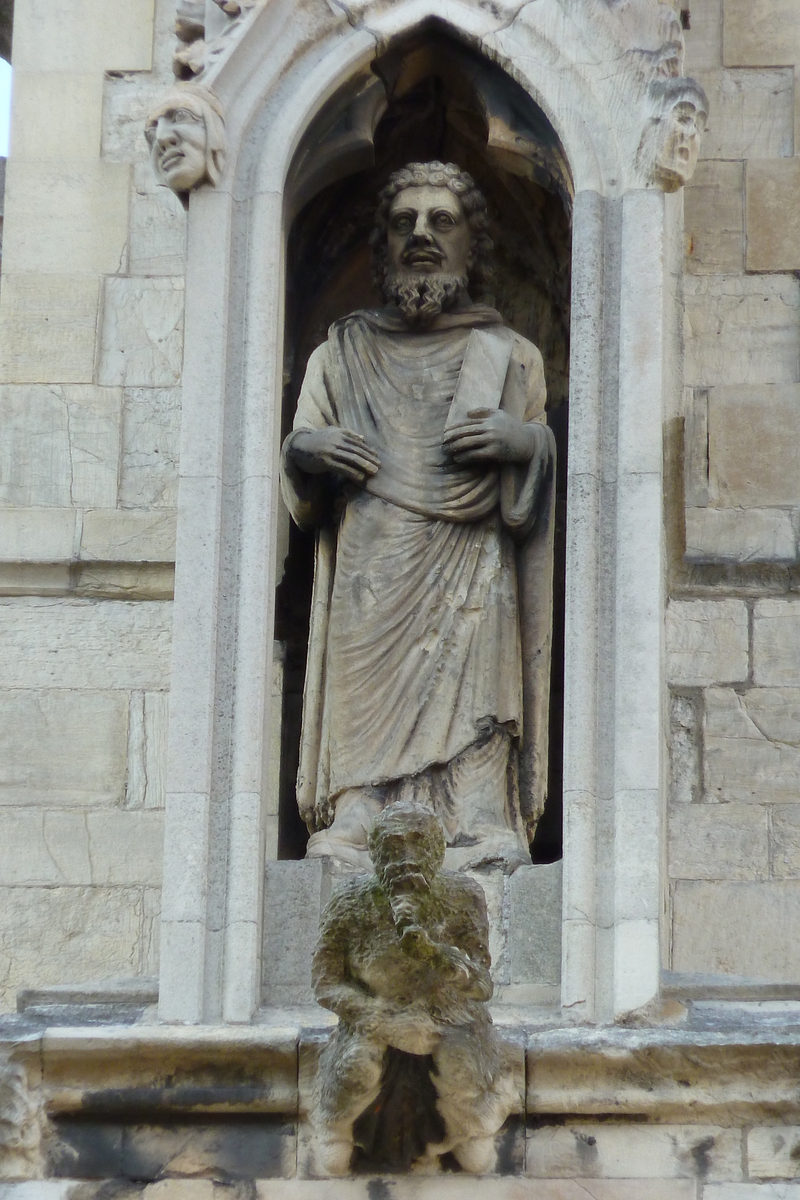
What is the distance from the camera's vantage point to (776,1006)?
7.49 meters

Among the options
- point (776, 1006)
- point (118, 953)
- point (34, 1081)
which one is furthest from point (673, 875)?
point (34, 1081)

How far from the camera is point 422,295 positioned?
27.3 feet

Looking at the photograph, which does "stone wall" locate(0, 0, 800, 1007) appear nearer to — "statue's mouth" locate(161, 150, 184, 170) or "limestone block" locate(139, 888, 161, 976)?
"limestone block" locate(139, 888, 161, 976)

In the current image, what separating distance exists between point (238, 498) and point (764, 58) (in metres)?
2.60

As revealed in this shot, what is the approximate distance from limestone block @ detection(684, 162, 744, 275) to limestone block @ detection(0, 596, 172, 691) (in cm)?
192

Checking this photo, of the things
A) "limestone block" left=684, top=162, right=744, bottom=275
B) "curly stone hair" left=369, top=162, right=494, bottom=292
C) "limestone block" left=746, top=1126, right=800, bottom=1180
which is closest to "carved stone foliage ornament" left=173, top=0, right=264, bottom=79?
"curly stone hair" left=369, top=162, right=494, bottom=292

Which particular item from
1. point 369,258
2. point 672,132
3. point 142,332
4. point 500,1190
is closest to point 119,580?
point 142,332

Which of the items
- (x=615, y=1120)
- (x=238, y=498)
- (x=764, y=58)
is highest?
(x=764, y=58)

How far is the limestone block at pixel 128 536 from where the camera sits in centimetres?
882

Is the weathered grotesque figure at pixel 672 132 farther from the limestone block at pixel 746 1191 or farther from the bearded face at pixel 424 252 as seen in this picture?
the limestone block at pixel 746 1191

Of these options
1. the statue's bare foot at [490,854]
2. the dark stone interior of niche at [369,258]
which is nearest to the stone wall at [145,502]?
the dark stone interior of niche at [369,258]

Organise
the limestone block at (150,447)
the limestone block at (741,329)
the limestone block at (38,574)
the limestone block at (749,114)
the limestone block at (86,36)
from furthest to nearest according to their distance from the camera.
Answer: the limestone block at (86,36), the limestone block at (749,114), the limestone block at (741,329), the limestone block at (150,447), the limestone block at (38,574)

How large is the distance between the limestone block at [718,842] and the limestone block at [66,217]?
94.3 inches

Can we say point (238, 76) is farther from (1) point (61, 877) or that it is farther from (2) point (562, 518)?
(1) point (61, 877)
